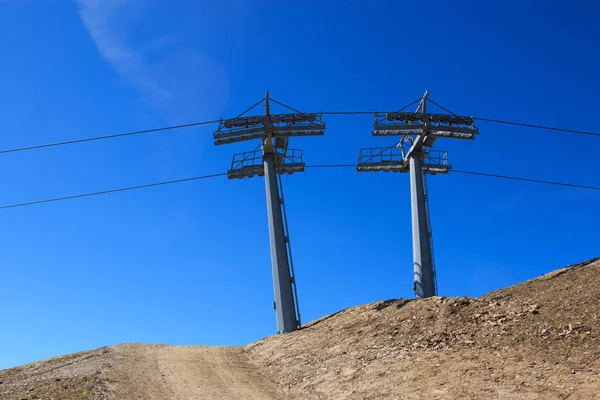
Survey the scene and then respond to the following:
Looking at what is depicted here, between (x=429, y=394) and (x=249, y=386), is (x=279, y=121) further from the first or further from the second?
(x=429, y=394)

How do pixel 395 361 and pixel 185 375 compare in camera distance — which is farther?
pixel 185 375

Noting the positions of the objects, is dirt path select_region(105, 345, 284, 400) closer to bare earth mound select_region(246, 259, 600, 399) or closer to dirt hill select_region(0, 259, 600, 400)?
dirt hill select_region(0, 259, 600, 400)

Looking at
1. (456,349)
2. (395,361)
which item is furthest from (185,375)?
(456,349)

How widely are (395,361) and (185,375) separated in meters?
6.81

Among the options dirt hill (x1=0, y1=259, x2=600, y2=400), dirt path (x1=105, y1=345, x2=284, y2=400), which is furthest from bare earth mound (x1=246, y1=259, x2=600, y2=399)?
dirt path (x1=105, y1=345, x2=284, y2=400)

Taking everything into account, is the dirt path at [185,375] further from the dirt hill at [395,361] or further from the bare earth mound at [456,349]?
the bare earth mound at [456,349]

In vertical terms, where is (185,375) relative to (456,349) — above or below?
above

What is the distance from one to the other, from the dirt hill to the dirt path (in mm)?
36

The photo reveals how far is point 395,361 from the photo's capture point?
17.4 meters

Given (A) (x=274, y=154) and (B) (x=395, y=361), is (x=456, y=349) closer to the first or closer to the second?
(B) (x=395, y=361)

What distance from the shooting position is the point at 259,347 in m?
23.5

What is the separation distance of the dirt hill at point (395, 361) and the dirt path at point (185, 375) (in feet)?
0.12

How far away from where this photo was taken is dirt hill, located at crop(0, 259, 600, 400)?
49.1 feet

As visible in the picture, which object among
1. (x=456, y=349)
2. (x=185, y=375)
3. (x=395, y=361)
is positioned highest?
(x=185, y=375)
